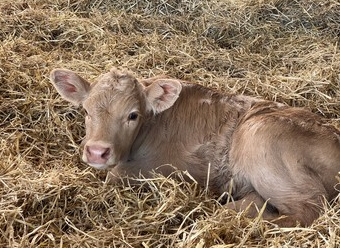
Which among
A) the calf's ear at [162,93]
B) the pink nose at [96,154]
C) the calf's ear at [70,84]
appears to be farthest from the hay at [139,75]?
the calf's ear at [162,93]

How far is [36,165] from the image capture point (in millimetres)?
4691

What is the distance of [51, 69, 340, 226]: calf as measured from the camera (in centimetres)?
417

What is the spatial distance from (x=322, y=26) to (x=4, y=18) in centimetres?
442

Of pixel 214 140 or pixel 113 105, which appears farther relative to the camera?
pixel 214 140

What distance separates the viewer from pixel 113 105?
14.4 feet

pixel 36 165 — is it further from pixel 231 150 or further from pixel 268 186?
pixel 268 186

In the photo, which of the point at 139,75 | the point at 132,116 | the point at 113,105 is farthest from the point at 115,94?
the point at 139,75

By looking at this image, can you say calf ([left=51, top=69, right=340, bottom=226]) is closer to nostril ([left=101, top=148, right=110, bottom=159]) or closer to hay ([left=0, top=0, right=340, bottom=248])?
nostril ([left=101, top=148, right=110, bottom=159])

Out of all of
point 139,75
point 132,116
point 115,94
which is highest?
point 115,94

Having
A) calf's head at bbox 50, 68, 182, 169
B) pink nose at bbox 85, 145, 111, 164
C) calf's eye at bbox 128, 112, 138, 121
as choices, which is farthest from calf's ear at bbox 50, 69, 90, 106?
pink nose at bbox 85, 145, 111, 164

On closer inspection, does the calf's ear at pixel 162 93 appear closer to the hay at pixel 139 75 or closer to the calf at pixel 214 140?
the calf at pixel 214 140

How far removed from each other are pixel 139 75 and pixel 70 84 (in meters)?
1.58

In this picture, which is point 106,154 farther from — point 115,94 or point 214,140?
point 214,140

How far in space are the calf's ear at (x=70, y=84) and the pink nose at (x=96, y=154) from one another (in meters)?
0.69
